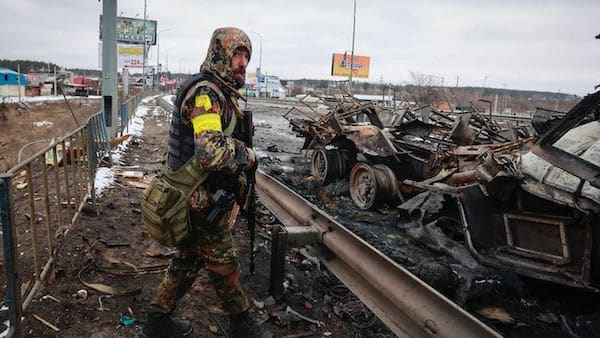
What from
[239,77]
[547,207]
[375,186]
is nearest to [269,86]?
[375,186]

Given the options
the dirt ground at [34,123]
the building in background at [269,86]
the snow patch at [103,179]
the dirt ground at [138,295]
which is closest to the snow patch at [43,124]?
the dirt ground at [34,123]

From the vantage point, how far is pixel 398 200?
6602mm

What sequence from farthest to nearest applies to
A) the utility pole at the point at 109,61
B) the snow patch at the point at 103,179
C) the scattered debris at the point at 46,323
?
the utility pole at the point at 109,61, the snow patch at the point at 103,179, the scattered debris at the point at 46,323

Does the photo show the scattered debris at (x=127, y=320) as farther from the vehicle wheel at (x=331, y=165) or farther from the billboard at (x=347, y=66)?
the billboard at (x=347, y=66)

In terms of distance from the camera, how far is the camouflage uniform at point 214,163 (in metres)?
2.36

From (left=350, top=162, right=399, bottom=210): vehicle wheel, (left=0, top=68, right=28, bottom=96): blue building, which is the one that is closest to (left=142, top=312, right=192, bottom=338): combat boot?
(left=350, top=162, right=399, bottom=210): vehicle wheel

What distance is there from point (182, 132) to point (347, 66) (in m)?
64.5

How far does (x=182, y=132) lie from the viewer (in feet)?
8.54

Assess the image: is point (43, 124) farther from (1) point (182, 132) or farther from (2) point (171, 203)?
(2) point (171, 203)

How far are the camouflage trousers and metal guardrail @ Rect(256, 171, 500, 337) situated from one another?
0.66m

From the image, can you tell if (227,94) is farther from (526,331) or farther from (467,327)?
(526,331)

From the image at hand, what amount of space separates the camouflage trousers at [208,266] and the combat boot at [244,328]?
0.05m

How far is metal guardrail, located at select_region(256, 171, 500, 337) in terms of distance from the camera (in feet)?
7.29

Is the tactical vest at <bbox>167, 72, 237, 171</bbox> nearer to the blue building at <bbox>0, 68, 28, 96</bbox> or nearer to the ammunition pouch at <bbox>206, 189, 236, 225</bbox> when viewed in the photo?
the ammunition pouch at <bbox>206, 189, 236, 225</bbox>
